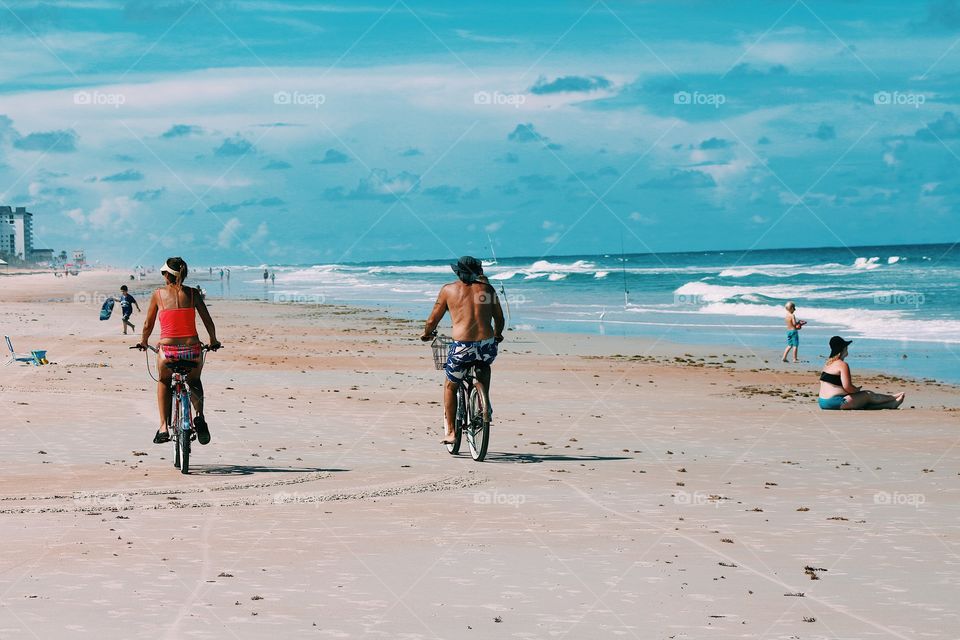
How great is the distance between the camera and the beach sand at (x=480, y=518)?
241 inches

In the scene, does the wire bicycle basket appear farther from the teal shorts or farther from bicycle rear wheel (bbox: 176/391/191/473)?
the teal shorts

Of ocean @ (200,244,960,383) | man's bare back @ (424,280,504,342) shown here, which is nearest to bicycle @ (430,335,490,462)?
man's bare back @ (424,280,504,342)

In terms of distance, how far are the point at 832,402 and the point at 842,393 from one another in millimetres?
187

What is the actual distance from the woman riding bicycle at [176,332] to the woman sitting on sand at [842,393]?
8930 millimetres

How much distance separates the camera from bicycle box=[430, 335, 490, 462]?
450 inches

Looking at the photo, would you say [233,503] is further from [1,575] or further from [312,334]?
[312,334]

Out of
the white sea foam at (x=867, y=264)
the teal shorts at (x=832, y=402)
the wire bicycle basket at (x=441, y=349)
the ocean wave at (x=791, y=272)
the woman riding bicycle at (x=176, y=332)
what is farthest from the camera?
the white sea foam at (x=867, y=264)

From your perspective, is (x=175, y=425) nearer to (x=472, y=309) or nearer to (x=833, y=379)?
(x=472, y=309)

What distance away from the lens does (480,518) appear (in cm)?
873

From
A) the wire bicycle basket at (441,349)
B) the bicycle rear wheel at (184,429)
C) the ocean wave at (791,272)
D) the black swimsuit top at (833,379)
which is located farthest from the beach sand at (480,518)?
the ocean wave at (791,272)

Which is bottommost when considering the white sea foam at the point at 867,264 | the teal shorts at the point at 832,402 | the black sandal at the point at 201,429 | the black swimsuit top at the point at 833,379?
the teal shorts at the point at 832,402

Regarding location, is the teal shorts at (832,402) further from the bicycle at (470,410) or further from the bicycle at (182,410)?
the bicycle at (182,410)

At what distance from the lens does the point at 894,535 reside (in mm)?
8164

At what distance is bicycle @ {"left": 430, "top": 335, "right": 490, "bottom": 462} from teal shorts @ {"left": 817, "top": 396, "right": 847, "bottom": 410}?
6465 mm
